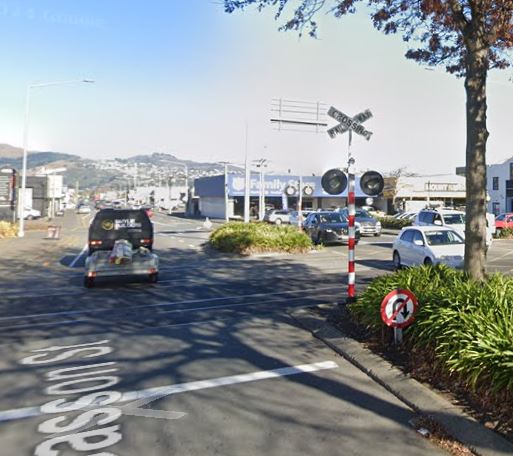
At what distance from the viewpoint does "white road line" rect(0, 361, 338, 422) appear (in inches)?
196

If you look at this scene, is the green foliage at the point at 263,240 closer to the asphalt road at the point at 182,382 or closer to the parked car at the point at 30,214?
the asphalt road at the point at 182,382

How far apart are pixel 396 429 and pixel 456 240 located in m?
11.1

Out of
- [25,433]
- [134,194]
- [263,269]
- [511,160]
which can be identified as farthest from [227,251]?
[134,194]

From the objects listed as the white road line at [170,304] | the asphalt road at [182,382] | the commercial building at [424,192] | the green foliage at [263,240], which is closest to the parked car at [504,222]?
the green foliage at [263,240]

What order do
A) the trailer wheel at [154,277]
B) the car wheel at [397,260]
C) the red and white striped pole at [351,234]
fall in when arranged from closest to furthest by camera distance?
the red and white striped pole at [351,234]
the trailer wheel at [154,277]
the car wheel at [397,260]

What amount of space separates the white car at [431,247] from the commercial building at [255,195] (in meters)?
38.6

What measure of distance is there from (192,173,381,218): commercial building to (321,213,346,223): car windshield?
26774 mm

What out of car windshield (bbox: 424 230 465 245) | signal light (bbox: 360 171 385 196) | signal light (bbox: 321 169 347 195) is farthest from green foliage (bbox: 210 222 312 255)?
signal light (bbox: 360 171 385 196)

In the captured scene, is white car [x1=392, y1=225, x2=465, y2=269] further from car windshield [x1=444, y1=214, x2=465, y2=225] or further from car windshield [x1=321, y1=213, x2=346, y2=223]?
car windshield [x1=321, y1=213, x2=346, y2=223]

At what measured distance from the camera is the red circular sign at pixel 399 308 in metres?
6.23

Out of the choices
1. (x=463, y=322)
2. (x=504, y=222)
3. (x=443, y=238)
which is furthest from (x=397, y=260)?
(x=504, y=222)

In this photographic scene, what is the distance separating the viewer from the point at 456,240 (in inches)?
572

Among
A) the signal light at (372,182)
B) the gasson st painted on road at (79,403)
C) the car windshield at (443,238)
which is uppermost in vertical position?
the signal light at (372,182)

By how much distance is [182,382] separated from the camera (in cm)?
576
